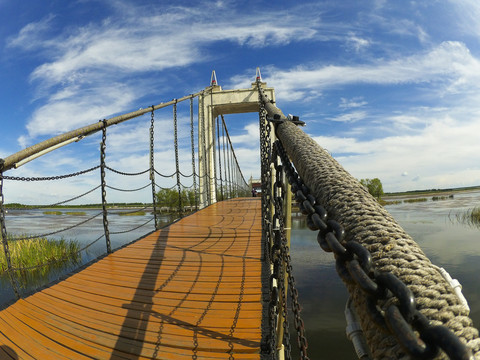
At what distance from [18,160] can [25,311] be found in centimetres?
129

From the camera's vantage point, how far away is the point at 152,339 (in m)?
1.78

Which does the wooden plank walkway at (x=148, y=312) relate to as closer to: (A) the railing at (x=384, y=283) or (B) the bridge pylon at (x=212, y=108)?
(A) the railing at (x=384, y=283)

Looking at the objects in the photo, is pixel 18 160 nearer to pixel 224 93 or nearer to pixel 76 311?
pixel 76 311

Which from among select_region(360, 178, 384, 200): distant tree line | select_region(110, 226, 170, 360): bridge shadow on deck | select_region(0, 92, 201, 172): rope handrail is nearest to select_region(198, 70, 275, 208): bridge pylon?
select_region(0, 92, 201, 172): rope handrail

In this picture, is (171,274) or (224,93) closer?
(171,274)

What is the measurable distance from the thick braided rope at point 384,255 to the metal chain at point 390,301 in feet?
0.15

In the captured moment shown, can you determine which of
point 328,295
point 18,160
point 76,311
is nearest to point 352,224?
point 76,311

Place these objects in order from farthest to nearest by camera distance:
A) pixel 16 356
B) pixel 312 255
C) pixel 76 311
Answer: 1. pixel 312 255
2. pixel 76 311
3. pixel 16 356

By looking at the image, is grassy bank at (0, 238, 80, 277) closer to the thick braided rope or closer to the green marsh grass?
the green marsh grass

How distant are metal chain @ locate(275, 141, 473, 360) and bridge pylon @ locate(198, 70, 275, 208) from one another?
10694 millimetres

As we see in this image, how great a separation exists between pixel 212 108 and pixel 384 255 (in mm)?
12093

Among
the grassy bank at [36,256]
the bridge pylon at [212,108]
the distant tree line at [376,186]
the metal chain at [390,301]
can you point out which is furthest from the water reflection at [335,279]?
the distant tree line at [376,186]

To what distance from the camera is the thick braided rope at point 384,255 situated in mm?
390

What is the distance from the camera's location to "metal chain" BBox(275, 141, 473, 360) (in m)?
0.29
